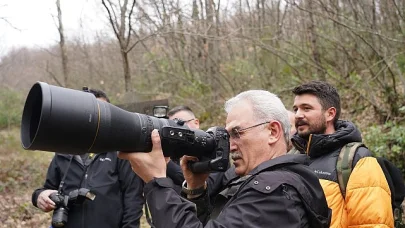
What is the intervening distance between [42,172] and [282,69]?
6.22 meters

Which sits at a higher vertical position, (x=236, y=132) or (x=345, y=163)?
(x=236, y=132)

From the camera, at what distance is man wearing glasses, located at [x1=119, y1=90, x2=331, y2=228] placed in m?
1.57

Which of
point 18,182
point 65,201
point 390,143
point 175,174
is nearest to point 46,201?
point 65,201

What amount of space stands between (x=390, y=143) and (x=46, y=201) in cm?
478

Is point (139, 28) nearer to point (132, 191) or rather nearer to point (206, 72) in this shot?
point (206, 72)

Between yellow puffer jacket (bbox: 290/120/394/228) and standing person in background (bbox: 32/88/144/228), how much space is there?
1.32 m

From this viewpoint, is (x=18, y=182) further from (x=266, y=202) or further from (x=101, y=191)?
(x=266, y=202)

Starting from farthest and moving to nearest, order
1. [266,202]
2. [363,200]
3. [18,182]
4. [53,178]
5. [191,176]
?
[18,182] < [53,178] < [363,200] < [191,176] < [266,202]

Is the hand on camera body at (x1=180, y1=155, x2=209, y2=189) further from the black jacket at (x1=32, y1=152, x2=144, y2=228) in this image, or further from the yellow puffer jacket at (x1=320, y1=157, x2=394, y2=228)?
the black jacket at (x1=32, y1=152, x2=144, y2=228)

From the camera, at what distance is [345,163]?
8.68 ft

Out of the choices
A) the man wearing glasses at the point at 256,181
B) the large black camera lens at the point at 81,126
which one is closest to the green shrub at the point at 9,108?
the large black camera lens at the point at 81,126

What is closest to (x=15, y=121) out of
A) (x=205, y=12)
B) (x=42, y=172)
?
(x=42, y=172)

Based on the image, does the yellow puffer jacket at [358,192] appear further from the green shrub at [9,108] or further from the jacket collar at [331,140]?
the green shrub at [9,108]

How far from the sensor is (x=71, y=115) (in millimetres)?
1627
